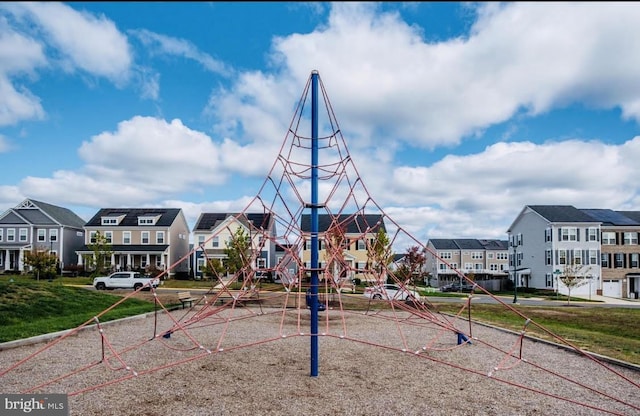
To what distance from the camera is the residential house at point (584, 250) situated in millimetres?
39656

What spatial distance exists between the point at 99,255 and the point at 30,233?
1232 centimetres

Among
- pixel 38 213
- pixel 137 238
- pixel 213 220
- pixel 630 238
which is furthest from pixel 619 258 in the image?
pixel 38 213

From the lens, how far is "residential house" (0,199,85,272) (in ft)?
137

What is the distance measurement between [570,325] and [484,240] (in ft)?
170

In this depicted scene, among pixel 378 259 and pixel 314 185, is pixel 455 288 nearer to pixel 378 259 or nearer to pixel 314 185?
pixel 378 259

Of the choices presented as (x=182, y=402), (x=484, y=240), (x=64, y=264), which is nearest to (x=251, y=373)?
(x=182, y=402)

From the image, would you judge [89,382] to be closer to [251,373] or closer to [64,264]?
[251,373]

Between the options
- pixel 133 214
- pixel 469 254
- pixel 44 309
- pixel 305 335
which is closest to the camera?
pixel 305 335

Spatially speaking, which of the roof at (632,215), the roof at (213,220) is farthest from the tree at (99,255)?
the roof at (632,215)

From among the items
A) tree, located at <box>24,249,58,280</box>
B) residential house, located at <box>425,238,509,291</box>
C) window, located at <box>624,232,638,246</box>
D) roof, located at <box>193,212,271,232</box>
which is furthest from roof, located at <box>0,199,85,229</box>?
window, located at <box>624,232,638,246</box>

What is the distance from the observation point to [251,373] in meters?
7.91

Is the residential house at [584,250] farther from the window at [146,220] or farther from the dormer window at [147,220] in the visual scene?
the window at [146,220]

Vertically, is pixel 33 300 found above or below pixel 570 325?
above

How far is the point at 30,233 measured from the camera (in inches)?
1676
